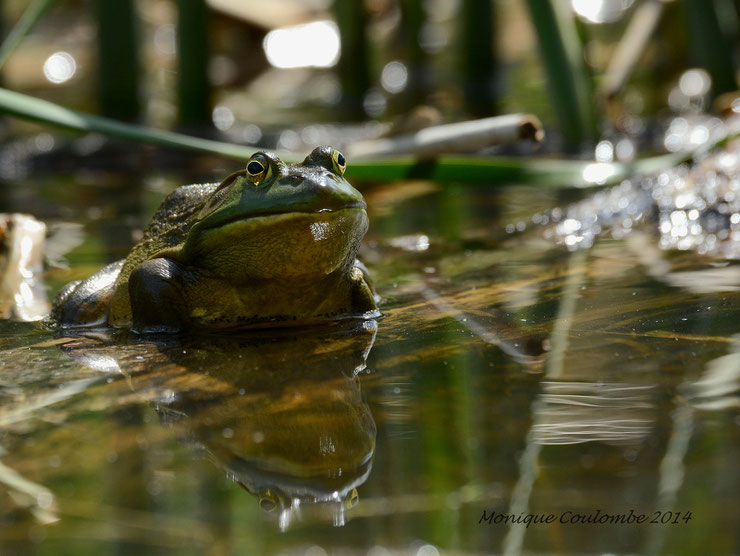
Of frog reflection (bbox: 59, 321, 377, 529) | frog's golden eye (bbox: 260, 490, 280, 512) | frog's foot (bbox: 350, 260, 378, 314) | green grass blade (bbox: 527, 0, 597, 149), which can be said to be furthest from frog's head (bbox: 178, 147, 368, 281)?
green grass blade (bbox: 527, 0, 597, 149)

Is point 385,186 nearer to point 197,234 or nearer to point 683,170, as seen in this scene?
point 683,170

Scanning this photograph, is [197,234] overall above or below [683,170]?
above

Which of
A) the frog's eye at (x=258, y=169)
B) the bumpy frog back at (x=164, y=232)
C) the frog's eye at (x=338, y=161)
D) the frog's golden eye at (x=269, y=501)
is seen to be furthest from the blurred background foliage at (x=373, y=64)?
the frog's golden eye at (x=269, y=501)

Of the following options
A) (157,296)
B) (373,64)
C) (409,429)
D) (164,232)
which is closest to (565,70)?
(164,232)

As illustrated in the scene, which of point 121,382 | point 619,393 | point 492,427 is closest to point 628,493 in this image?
point 492,427

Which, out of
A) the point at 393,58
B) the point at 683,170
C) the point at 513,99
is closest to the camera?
the point at 683,170

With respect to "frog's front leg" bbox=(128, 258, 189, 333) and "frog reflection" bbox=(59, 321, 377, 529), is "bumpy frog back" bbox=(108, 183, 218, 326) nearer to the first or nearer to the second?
"frog's front leg" bbox=(128, 258, 189, 333)

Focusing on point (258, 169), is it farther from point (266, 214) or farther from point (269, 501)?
point (269, 501)
